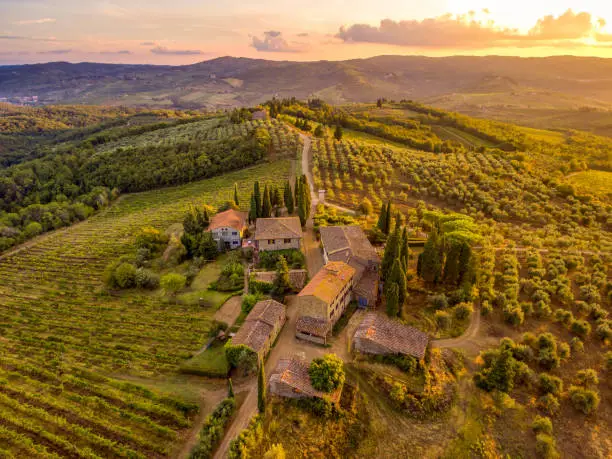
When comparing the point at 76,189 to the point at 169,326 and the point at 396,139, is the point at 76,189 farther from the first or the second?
the point at 396,139

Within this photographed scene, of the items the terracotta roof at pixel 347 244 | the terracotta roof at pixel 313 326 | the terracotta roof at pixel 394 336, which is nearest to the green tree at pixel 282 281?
the terracotta roof at pixel 347 244

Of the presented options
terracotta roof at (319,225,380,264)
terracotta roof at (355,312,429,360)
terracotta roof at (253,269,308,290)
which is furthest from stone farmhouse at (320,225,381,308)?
terracotta roof at (355,312,429,360)

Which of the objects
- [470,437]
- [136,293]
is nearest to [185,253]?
[136,293]

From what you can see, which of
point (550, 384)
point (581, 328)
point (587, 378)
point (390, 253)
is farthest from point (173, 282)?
point (581, 328)

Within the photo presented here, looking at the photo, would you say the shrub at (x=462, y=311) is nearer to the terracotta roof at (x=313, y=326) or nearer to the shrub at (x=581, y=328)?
the shrub at (x=581, y=328)

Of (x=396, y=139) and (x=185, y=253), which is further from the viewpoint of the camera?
(x=396, y=139)

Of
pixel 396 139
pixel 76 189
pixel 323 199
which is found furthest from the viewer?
pixel 396 139

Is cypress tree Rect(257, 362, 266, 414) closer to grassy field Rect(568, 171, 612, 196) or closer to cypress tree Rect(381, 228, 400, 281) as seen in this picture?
cypress tree Rect(381, 228, 400, 281)

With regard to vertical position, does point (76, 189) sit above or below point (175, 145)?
below
